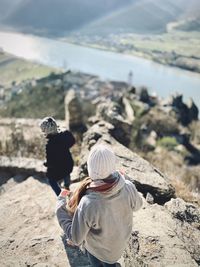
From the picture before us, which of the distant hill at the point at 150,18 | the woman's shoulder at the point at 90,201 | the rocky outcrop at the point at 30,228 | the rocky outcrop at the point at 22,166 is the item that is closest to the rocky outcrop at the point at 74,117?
the rocky outcrop at the point at 22,166

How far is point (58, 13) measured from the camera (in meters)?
97.4

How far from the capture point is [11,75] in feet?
167

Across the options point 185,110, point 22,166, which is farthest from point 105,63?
point 22,166

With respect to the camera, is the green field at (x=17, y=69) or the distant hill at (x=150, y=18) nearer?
the distant hill at (x=150, y=18)

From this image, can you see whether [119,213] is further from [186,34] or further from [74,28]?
[74,28]

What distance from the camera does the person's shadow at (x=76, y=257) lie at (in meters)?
3.66

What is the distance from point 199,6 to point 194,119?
9.87 m

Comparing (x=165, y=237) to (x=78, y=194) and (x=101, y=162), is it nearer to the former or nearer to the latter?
(x=78, y=194)

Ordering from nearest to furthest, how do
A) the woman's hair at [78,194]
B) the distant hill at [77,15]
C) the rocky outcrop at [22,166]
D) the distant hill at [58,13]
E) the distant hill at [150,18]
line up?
the woman's hair at [78,194] → the rocky outcrop at [22,166] → the distant hill at [150,18] → the distant hill at [77,15] → the distant hill at [58,13]

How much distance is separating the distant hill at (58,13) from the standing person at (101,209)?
8343 cm

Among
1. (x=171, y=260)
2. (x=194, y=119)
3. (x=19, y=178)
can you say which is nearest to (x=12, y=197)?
(x=19, y=178)

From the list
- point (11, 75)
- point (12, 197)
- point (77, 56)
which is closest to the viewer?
point (12, 197)

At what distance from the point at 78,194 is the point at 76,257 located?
144 cm

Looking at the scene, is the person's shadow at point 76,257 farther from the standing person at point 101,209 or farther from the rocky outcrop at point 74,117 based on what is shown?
the rocky outcrop at point 74,117
